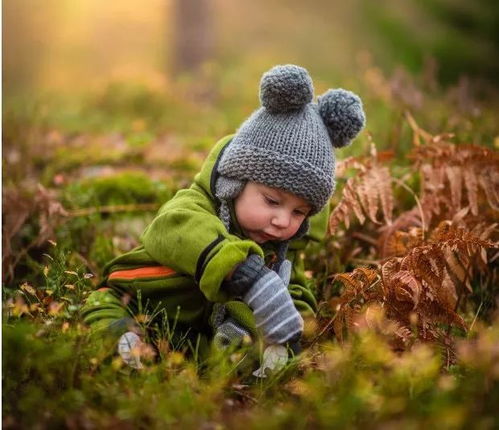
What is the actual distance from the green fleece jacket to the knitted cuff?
4 centimetres

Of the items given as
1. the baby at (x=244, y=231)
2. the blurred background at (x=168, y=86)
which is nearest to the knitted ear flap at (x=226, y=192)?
the baby at (x=244, y=231)

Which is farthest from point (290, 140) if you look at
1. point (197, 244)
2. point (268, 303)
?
point (268, 303)

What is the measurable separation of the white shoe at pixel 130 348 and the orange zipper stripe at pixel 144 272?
1.07 ft

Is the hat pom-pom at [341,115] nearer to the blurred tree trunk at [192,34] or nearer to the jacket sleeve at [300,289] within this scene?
the jacket sleeve at [300,289]

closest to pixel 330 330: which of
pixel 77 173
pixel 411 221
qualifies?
pixel 411 221

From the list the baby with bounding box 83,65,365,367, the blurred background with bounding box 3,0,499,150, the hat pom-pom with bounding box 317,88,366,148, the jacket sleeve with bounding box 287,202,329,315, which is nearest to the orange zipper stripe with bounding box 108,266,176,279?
the baby with bounding box 83,65,365,367

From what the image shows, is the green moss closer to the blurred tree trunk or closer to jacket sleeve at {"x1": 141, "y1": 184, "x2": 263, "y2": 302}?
jacket sleeve at {"x1": 141, "y1": 184, "x2": 263, "y2": 302}

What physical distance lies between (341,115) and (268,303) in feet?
3.08

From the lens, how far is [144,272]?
320cm

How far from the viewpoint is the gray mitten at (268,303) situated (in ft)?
9.31

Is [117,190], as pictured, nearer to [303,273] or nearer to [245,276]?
[303,273]

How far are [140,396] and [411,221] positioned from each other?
227cm

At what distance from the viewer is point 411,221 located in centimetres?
411

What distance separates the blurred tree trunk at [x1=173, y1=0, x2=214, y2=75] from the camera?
12969 mm
